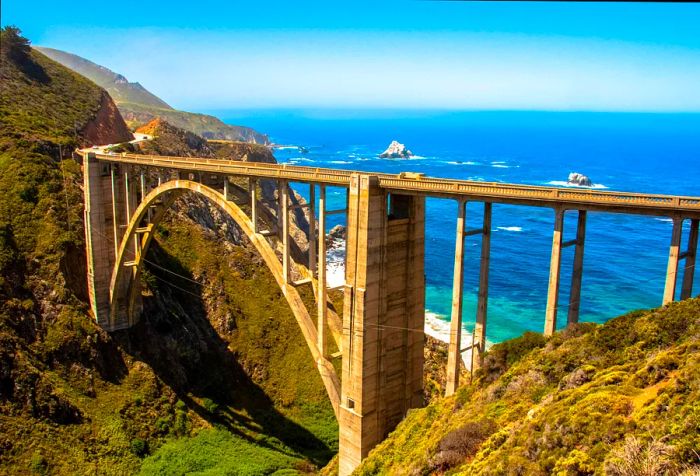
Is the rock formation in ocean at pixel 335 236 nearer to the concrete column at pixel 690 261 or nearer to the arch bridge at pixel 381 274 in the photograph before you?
the arch bridge at pixel 381 274

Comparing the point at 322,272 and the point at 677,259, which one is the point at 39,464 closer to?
the point at 322,272

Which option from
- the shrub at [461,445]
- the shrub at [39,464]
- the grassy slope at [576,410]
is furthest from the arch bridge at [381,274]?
the shrub at [39,464]

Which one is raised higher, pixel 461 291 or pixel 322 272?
pixel 461 291

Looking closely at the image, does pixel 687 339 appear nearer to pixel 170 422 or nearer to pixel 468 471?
pixel 468 471

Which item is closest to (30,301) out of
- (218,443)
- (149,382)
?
(149,382)

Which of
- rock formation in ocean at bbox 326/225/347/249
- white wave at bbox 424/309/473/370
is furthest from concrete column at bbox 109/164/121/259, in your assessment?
rock formation in ocean at bbox 326/225/347/249

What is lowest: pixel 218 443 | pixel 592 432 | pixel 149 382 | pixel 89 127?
pixel 218 443

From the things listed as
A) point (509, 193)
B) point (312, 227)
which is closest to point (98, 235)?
point (312, 227)
